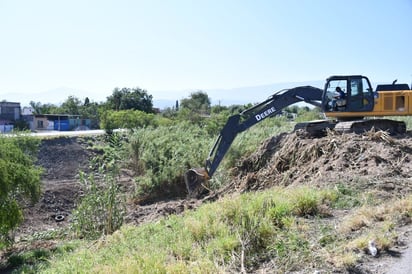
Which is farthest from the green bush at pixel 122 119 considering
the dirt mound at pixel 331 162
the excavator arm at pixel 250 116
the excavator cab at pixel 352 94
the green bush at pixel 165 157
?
the excavator cab at pixel 352 94

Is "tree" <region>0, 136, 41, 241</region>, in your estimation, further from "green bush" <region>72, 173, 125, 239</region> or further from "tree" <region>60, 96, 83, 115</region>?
"tree" <region>60, 96, 83, 115</region>

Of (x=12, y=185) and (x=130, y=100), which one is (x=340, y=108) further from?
(x=130, y=100)

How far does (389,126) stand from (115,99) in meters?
60.8

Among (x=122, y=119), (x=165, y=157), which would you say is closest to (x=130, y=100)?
(x=122, y=119)

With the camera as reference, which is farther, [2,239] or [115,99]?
[115,99]

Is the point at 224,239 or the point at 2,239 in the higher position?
the point at 224,239

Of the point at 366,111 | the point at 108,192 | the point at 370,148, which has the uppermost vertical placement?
the point at 366,111

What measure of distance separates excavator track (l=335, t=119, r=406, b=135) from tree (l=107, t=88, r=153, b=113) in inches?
2181

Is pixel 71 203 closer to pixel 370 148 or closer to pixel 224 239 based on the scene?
pixel 370 148

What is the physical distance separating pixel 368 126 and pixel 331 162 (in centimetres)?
269

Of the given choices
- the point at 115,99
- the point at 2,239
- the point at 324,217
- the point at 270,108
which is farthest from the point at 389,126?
the point at 115,99

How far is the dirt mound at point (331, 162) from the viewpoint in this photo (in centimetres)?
849

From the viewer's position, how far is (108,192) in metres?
10.7

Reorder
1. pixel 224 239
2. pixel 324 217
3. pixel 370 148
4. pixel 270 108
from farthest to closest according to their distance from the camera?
pixel 270 108 < pixel 370 148 < pixel 324 217 < pixel 224 239
